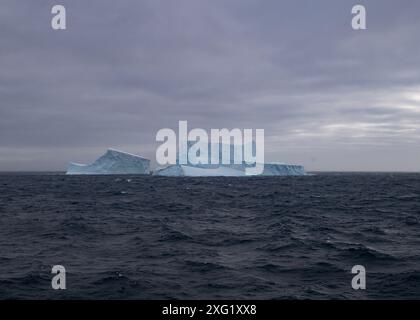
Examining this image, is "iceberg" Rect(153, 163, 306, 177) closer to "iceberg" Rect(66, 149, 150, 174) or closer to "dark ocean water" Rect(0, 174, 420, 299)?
"iceberg" Rect(66, 149, 150, 174)

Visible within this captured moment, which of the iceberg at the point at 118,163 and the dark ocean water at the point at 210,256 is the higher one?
the iceberg at the point at 118,163

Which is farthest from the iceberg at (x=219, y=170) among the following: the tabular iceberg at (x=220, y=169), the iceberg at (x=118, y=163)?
the iceberg at (x=118, y=163)

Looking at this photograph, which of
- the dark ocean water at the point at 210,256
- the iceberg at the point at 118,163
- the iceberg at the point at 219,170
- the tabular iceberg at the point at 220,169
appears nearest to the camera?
the dark ocean water at the point at 210,256

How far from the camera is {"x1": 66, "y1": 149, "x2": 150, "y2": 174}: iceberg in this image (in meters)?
100

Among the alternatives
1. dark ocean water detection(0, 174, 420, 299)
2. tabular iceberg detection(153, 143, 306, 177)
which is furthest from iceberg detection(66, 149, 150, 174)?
dark ocean water detection(0, 174, 420, 299)

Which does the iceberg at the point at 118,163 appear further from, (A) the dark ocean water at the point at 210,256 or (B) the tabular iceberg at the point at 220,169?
(A) the dark ocean water at the point at 210,256

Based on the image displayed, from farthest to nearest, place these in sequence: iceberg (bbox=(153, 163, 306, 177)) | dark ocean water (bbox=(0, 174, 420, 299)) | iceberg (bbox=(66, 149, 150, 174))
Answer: iceberg (bbox=(66, 149, 150, 174))
iceberg (bbox=(153, 163, 306, 177))
dark ocean water (bbox=(0, 174, 420, 299))

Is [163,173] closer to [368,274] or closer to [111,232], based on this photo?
[111,232]

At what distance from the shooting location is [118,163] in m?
103

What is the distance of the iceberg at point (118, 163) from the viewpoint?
100m

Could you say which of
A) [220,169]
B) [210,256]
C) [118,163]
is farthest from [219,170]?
[210,256]

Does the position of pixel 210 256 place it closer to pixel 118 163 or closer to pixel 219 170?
pixel 219 170
